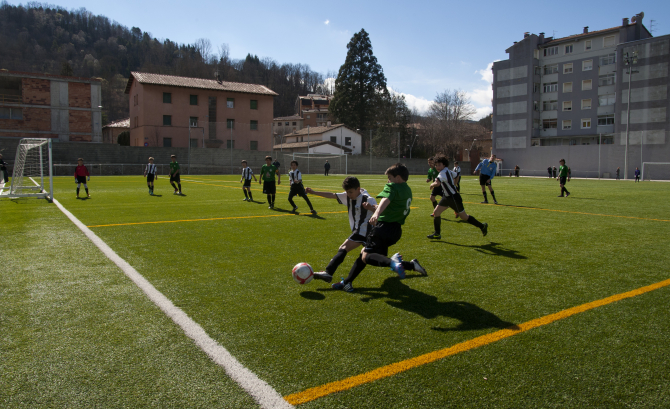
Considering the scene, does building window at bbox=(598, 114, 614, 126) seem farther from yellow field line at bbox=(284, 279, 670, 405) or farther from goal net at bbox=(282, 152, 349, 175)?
yellow field line at bbox=(284, 279, 670, 405)

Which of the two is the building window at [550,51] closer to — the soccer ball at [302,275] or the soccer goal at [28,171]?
the soccer goal at [28,171]

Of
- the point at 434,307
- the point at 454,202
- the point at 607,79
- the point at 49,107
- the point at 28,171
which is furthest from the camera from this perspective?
the point at 607,79

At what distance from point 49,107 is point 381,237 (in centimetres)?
5706

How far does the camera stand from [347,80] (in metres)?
74.7

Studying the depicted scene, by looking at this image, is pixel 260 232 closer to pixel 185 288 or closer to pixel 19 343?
pixel 185 288

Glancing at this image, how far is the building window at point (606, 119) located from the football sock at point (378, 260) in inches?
2427

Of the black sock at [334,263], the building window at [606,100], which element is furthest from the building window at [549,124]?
the black sock at [334,263]

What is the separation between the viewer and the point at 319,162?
168ft

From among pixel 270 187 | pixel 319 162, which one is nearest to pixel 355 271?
pixel 270 187

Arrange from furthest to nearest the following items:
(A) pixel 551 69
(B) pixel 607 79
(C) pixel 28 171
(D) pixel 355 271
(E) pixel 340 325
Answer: (A) pixel 551 69, (B) pixel 607 79, (C) pixel 28 171, (D) pixel 355 271, (E) pixel 340 325

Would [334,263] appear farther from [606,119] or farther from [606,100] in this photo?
[606,100]

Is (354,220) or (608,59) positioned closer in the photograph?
(354,220)

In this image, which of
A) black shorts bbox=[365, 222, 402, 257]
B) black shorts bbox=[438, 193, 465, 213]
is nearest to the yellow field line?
black shorts bbox=[365, 222, 402, 257]

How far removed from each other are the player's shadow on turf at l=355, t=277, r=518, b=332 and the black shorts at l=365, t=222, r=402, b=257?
0.48 m
